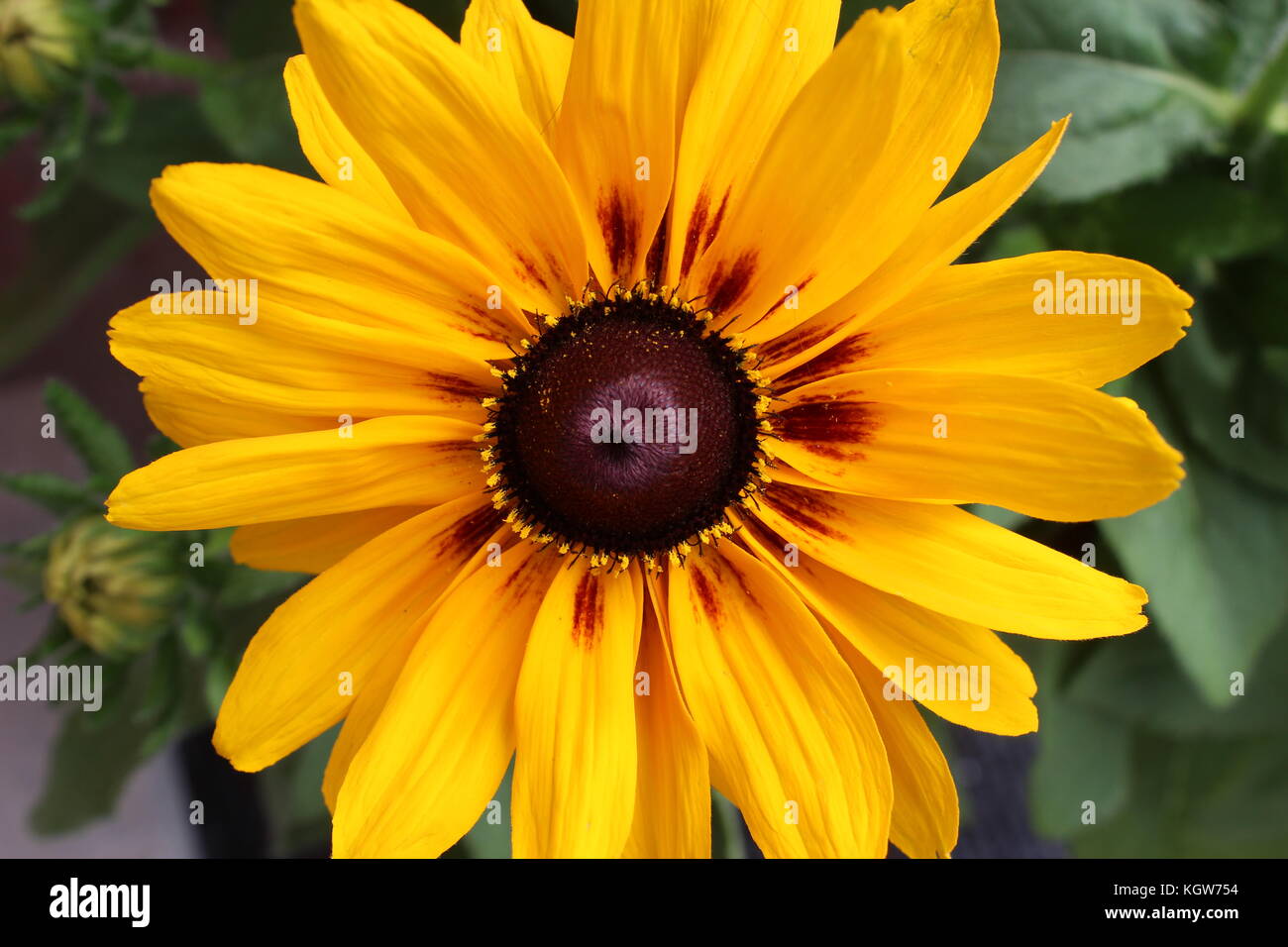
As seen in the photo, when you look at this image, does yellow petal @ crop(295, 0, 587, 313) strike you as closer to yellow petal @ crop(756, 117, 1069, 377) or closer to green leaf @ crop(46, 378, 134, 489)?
yellow petal @ crop(756, 117, 1069, 377)

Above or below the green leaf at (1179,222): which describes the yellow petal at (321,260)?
below

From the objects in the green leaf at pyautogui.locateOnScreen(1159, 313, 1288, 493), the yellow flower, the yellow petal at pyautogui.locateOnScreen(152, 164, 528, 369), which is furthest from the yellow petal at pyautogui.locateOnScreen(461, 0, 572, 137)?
the green leaf at pyautogui.locateOnScreen(1159, 313, 1288, 493)

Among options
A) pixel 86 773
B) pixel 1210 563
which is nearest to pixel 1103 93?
pixel 1210 563

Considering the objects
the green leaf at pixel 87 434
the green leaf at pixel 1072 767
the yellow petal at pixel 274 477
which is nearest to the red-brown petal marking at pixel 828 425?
the yellow petal at pixel 274 477

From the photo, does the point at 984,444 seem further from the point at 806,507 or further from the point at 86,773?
the point at 86,773

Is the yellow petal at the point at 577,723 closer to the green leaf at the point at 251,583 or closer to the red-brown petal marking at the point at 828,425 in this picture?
the red-brown petal marking at the point at 828,425
